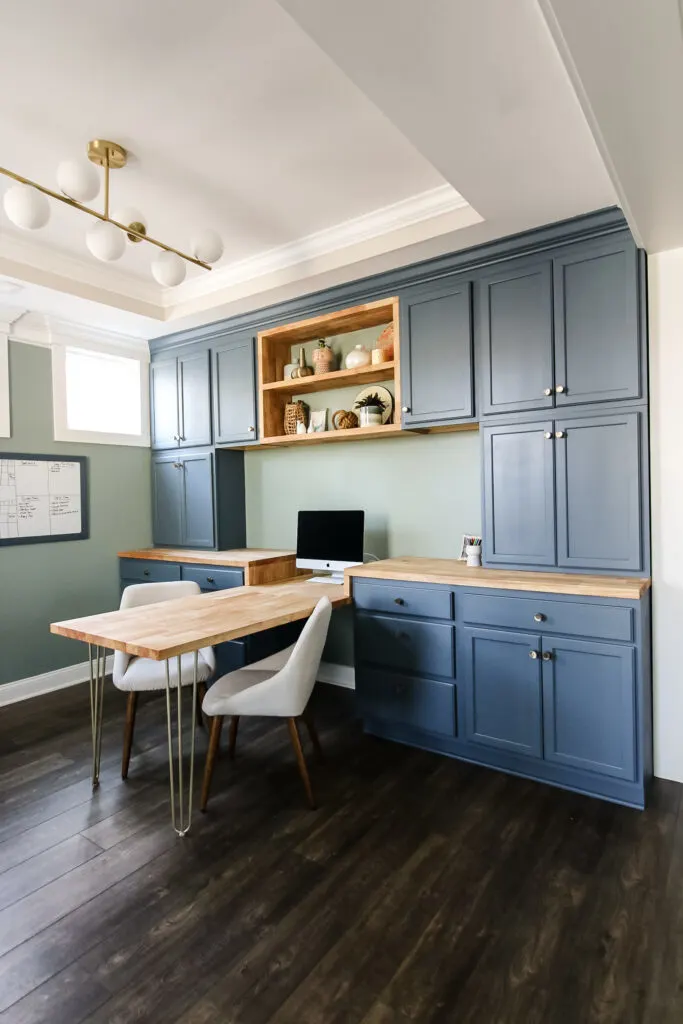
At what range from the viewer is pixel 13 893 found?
1837 millimetres

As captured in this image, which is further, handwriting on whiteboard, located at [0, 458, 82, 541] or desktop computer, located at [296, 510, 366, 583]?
handwriting on whiteboard, located at [0, 458, 82, 541]

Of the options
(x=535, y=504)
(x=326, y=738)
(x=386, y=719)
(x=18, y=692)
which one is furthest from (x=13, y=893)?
(x=535, y=504)

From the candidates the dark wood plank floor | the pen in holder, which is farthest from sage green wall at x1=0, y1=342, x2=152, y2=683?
the pen in holder

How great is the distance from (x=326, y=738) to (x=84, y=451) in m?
2.67

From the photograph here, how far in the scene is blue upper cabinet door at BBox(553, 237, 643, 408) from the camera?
2412mm

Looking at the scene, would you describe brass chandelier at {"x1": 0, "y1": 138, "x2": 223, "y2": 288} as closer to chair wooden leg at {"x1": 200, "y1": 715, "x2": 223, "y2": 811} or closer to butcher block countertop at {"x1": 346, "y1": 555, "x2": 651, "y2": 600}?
butcher block countertop at {"x1": 346, "y1": 555, "x2": 651, "y2": 600}

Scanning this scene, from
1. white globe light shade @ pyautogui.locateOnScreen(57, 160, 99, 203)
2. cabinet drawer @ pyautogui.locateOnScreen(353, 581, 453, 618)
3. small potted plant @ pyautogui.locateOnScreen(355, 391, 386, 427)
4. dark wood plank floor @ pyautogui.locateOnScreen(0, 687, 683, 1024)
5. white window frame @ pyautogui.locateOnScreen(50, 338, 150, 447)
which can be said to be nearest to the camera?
dark wood plank floor @ pyautogui.locateOnScreen(0, 687, 683, 1024)

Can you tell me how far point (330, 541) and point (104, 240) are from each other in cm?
196

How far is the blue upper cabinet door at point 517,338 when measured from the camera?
2609 mm

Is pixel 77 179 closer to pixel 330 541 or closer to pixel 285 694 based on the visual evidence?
pixel 285 694

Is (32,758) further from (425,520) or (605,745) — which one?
(605,745)

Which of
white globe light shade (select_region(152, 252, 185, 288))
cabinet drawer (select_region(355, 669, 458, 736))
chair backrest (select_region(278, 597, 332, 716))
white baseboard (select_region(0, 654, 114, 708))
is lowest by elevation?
white baseboard (select_region(0, 654, 114, 708))

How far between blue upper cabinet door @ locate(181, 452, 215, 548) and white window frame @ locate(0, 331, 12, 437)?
116cm

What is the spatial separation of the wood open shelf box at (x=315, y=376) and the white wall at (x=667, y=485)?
4.08ft
